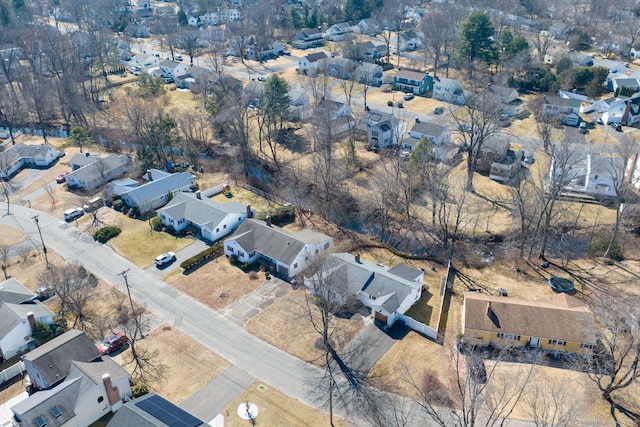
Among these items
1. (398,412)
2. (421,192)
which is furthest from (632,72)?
(398,412)

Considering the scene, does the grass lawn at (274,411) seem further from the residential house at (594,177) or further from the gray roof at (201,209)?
the residential house at (594,177)

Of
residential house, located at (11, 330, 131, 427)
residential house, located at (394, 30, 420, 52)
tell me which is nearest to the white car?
residential house, located at (11, 330, 131, 427)

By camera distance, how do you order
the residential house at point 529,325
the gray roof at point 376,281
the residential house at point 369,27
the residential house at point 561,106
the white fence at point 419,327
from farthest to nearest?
the residential house at point 369,27 → the residential house at point 561,106 → the gray roof at point 376,281 → the white fence at point 419,327 → the residential house at point 529,325

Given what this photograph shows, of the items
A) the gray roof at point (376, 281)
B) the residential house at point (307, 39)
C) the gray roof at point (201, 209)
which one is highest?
the residential house at point (307, 39)

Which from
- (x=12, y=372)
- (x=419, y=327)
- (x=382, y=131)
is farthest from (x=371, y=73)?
(x=12, y=372)

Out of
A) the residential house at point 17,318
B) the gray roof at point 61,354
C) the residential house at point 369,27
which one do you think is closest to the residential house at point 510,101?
the residential house at point 369,27

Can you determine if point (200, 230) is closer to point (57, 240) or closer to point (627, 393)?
point (57, 240)

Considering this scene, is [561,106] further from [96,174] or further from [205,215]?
[96,174]
